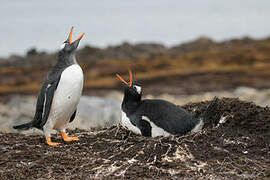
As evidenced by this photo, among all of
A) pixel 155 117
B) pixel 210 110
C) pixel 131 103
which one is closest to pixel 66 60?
pixel 131 103

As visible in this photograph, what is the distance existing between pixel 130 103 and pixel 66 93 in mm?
1194

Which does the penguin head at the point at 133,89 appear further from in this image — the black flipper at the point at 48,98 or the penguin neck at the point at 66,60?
the black flipper at the point at 48,98

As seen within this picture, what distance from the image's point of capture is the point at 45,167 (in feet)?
17.7

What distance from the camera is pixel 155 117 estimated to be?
6.32 meters

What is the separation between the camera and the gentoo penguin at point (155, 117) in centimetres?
628

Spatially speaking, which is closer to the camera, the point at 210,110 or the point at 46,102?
Result: the point at 46,102

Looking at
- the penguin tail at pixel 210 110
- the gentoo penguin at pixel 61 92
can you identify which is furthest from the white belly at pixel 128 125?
the penguin tail at pixel 210 110

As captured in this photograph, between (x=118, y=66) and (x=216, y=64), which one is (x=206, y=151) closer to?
(x=216, y=64)

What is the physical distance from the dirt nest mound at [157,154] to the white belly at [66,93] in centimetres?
52

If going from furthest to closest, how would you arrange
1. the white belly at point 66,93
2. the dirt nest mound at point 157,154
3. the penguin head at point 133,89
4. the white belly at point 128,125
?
the penguin head at point 133,89 → the white belly at point 128,125 → the white belly at point 66,93 → the dirt nest mound at point 157,154

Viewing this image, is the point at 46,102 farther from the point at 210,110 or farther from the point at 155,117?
the point at 210,110

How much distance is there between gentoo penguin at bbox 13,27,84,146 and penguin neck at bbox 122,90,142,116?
0.88m

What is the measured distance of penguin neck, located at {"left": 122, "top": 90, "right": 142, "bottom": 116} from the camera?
6.69 metres

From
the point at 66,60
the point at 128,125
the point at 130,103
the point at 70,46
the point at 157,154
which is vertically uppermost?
the point at 70,46
